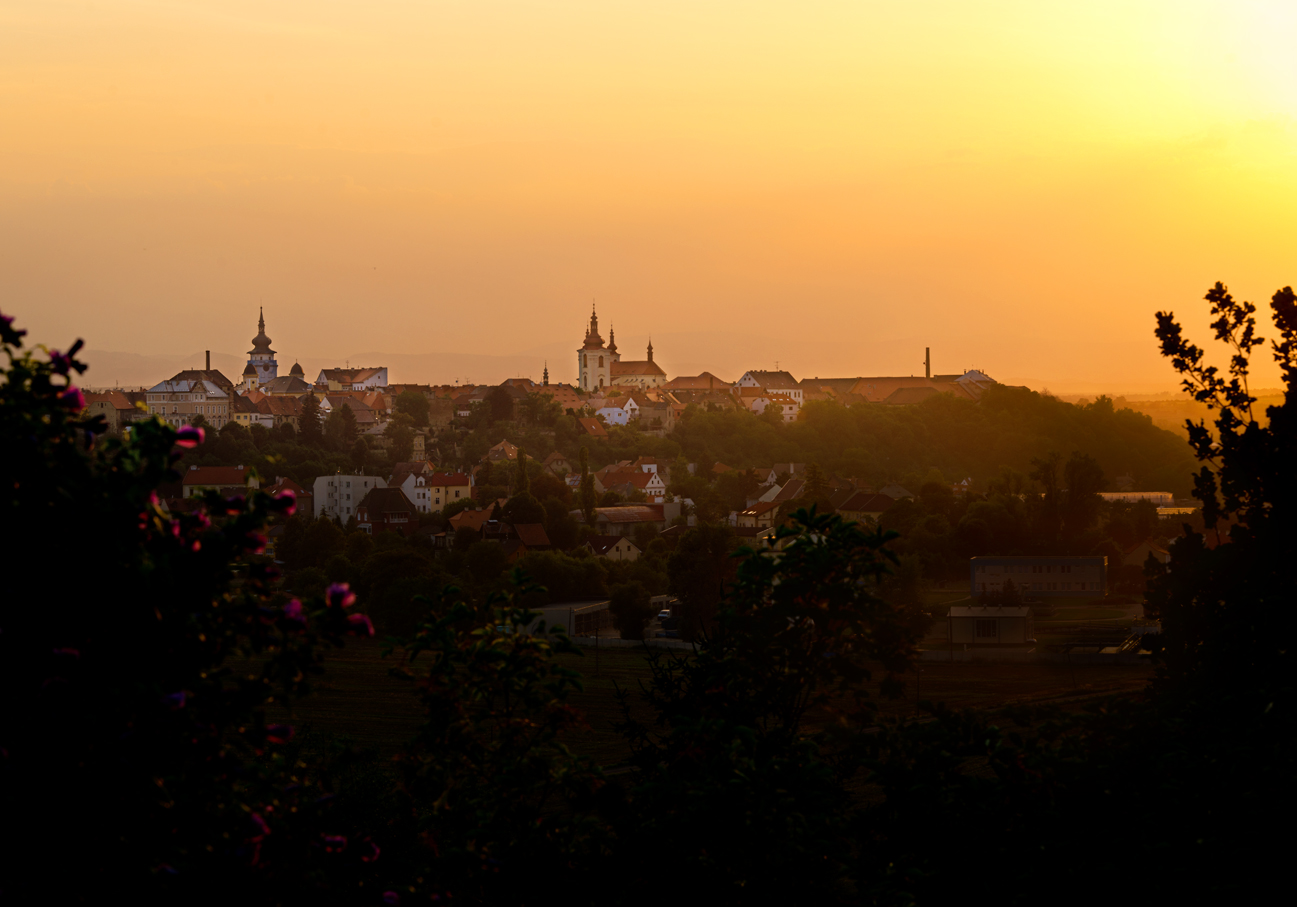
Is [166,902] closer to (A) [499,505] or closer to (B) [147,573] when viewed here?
(B) [147,573]

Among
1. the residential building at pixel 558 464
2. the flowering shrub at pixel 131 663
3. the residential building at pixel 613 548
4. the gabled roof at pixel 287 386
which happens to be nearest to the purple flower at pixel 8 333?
the flowering shrub at pixel 131 663

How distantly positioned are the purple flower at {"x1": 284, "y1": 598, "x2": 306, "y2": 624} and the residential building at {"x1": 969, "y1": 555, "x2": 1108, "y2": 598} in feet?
156

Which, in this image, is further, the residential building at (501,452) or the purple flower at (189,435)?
the residential building at (501,452)

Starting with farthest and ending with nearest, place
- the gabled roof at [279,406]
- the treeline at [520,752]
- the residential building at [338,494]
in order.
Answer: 1. the gabled roof at [279,406]
2. the residential building at [338,494]
3. the treeline at [520,752]

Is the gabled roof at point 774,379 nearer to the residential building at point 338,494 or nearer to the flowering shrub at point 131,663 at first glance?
the residential building at point 338,494

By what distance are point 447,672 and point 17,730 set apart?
107 inches

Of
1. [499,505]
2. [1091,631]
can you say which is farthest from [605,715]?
[499,505]

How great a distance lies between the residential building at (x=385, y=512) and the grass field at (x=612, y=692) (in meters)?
36.5

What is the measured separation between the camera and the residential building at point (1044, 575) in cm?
5078

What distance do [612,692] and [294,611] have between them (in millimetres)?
29672

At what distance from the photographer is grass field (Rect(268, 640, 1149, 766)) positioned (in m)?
29.3

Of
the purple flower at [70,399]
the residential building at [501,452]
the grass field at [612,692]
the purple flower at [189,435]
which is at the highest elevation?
the residential building at [501,452]

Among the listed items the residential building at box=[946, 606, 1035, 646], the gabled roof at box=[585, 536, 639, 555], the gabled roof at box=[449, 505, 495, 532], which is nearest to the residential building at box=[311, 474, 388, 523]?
the gabled roof at box=[449, 505, 495, 532]

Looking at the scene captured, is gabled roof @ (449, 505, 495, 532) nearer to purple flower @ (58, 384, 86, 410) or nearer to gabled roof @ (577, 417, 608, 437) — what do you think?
gabled roof @ (577, 417, 608, 437)
